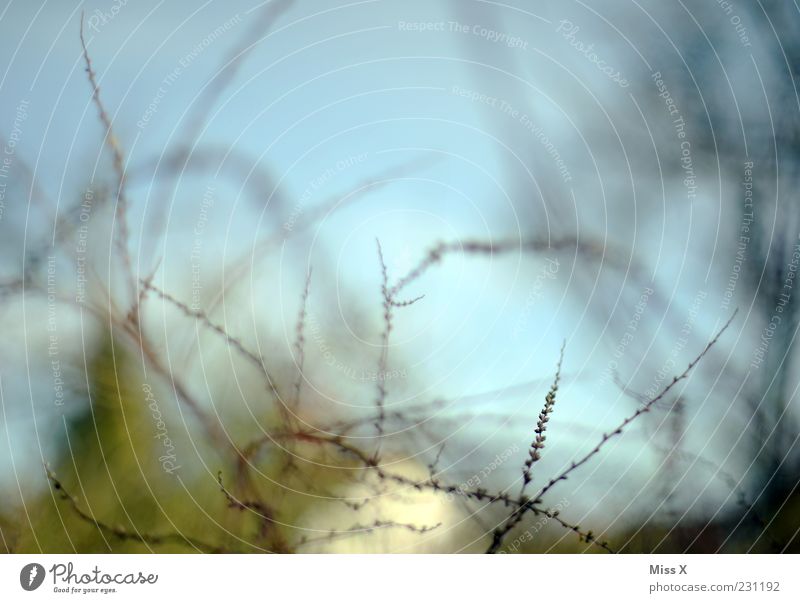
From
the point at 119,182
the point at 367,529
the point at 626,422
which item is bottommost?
the point at 367,529

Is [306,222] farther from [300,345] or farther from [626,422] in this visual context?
[626,422]

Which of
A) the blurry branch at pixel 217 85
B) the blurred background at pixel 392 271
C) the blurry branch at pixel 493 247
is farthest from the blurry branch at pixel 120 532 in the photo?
the blurry branch at pixel 493 247

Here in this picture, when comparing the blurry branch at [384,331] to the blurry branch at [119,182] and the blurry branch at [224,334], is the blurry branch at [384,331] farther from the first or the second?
the blurry branch at [119,182]

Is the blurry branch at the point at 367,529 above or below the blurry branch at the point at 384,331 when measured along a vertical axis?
below

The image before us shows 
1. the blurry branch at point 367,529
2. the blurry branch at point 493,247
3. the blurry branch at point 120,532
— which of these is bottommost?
the blurry branch at point 367,529

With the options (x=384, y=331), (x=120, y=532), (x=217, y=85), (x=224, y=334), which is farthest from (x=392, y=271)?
(x=120, y=532)

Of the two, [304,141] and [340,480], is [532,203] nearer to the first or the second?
[304,141]

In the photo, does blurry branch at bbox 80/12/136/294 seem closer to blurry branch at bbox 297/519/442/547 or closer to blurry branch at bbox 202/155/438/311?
blurry branch at bbox 202/155/438/311

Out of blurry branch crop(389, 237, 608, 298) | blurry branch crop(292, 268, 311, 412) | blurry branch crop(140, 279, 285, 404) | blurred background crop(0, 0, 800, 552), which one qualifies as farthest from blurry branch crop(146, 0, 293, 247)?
blurry branch crop(389, 237, 608, 298)
